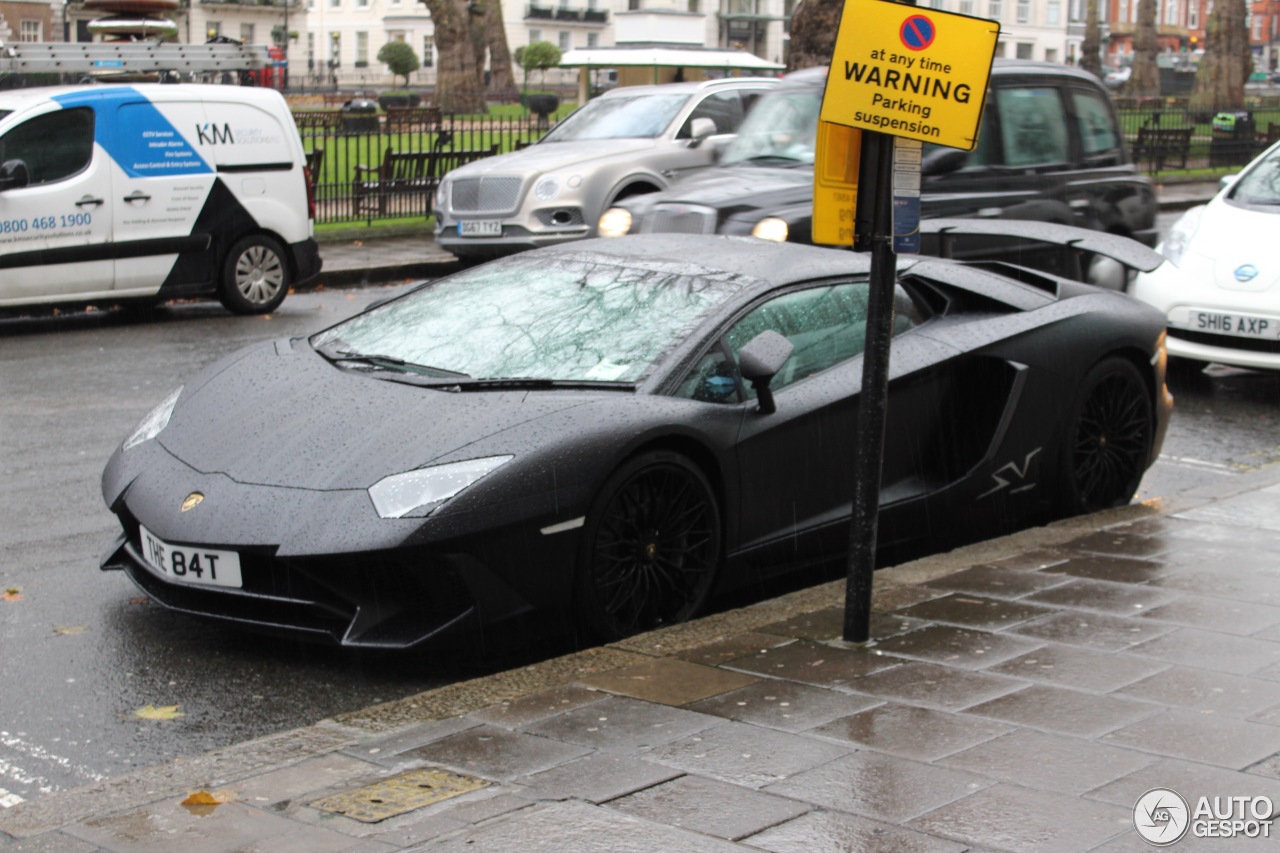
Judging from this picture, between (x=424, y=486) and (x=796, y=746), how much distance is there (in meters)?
1.46

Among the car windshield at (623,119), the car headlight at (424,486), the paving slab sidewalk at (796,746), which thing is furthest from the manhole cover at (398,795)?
the car windshield at (623,119)

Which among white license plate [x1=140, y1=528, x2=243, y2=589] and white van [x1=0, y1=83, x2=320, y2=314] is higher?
Answer: white van [x1=0, y1=83, x2=320, y2=314]

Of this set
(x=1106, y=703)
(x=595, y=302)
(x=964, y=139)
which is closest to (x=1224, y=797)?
(x=1106, y=703)

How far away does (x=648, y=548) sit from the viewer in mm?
5363

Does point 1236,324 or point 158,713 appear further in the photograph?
point 1236,324

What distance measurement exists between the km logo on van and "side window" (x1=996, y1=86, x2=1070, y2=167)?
6100 mm

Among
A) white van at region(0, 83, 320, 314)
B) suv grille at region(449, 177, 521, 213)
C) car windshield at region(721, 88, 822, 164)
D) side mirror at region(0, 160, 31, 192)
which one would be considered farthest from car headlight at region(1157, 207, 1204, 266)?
side mirror at region(0, 160, 31, 192)

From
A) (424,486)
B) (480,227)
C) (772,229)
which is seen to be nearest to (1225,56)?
(480,227)

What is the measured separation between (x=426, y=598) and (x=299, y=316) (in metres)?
9.22

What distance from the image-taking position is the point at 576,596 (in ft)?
16.9

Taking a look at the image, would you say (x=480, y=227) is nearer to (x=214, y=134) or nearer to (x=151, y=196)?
(x=214, y=134)

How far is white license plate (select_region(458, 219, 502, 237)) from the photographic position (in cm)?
1578

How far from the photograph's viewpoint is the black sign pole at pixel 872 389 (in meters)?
4.94

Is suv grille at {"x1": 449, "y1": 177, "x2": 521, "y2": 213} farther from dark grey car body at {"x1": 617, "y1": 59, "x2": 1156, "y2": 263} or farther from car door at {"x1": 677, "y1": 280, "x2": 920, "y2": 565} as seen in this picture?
car door at {"x1": 677, "y1": 280, "x2": 920, "y2": 565}
